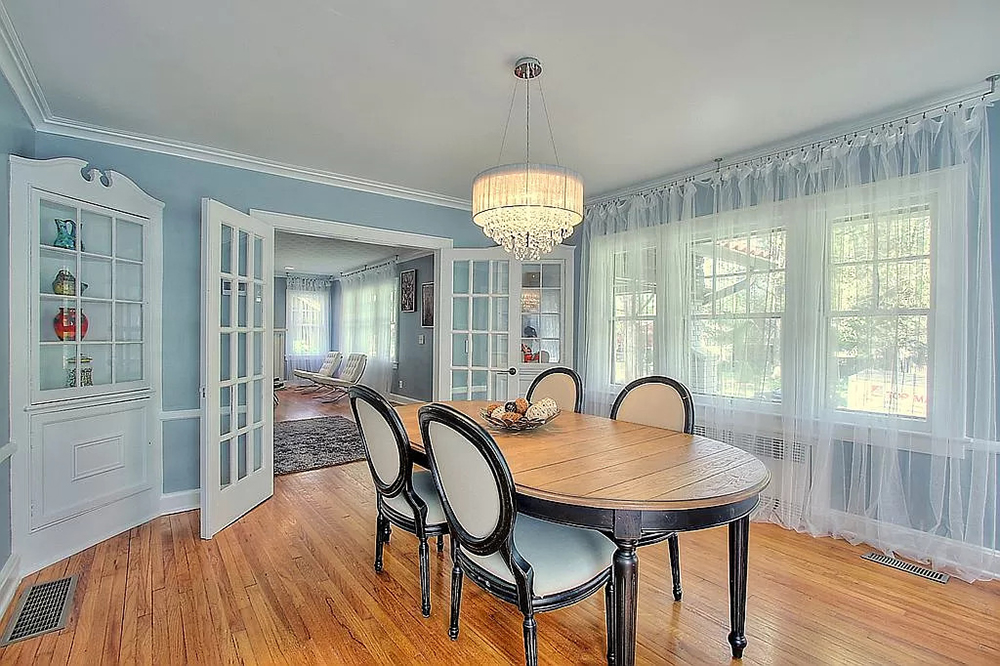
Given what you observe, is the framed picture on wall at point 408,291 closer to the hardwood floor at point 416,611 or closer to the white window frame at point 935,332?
the hardwood floor at point 416,611

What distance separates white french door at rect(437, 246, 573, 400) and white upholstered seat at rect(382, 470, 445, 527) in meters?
2.22

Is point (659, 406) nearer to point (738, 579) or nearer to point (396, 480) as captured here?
point (738, 579)

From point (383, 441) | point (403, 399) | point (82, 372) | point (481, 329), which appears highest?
point (481, 329)

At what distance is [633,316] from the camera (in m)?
4.40

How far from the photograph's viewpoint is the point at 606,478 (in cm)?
180

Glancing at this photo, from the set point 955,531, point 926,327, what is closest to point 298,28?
point 926,327

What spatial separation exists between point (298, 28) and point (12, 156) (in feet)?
5.70

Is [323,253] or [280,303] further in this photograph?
[280,303]

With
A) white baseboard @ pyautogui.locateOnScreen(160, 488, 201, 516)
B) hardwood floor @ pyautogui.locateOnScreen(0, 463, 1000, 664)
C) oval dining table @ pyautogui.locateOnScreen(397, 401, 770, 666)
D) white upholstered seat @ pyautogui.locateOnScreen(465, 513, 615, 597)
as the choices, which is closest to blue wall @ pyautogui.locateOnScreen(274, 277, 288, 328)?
white baseboard @ pyautogui.locateOnScreen(160, 488, 201, 516)

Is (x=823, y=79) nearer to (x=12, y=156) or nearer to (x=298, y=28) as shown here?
(x=298, y=28)

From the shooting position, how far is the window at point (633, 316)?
426 cm

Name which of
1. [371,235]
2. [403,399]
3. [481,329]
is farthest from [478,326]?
[403,399]

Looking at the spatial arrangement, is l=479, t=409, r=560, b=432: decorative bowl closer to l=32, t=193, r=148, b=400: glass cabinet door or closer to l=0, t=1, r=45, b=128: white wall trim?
l=32, t=193, r=148, b=400: glass cabinet door

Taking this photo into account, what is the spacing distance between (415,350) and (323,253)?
2234 millimetres
